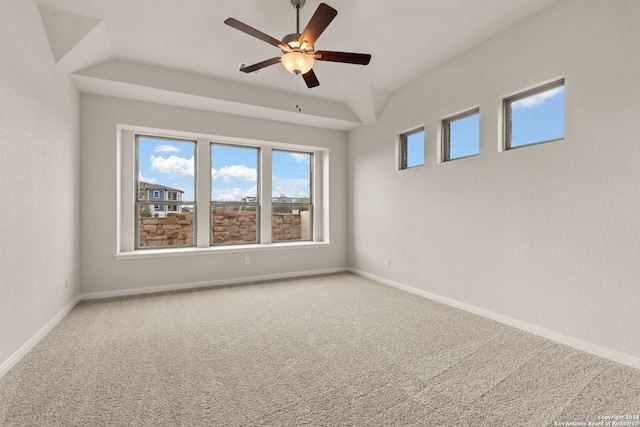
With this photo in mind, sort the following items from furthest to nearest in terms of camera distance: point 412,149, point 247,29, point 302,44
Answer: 1. point 412,149
2. point 302,44
3. point 247,29

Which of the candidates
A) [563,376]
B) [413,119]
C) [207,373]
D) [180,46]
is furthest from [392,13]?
[207,373]

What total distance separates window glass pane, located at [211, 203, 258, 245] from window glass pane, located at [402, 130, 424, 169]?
2702 mm

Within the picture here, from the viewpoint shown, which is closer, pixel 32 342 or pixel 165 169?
pixel 32 342

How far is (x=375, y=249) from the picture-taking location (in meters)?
4.93

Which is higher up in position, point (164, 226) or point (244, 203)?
point (244, 203)

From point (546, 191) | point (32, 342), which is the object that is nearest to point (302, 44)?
point (546, 191)

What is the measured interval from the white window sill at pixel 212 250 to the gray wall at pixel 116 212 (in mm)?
55

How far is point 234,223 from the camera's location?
16.6 feet

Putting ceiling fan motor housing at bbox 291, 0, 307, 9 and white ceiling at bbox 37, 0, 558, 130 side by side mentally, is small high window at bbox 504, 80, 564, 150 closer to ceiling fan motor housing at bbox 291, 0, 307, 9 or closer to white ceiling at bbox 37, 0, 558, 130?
white ceiling at bbox 37, 0, 558, 130

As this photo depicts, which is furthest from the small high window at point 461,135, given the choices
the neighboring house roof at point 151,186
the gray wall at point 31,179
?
the gray wall at point 31,179

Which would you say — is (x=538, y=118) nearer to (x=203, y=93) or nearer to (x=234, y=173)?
(x=203, y=93)

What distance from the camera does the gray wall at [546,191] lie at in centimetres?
225

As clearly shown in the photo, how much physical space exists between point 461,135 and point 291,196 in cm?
307

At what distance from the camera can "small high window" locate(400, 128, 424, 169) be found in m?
4.21
